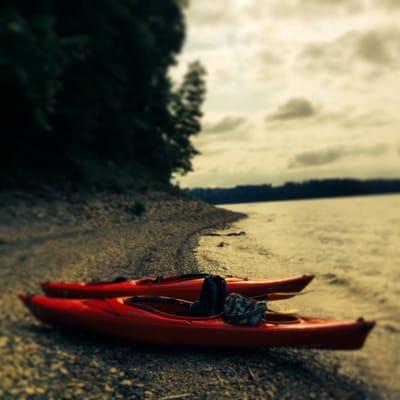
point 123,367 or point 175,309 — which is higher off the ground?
point 175,309

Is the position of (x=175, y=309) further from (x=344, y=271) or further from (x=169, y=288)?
(x=344, y=271)

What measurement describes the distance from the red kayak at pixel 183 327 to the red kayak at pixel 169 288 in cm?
142

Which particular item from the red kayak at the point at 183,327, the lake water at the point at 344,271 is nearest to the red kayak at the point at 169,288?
the lake water at the point at 344,271

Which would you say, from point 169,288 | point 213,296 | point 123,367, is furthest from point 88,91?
point 123,367

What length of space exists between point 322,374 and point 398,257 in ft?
61.8

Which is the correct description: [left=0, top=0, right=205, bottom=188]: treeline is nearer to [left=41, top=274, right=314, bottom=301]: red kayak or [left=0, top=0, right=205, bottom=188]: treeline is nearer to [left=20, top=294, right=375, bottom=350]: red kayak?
[left=41, top=274, right=314, bottom=301]: red kayak

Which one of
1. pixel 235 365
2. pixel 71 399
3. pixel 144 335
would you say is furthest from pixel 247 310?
pixel 71 399

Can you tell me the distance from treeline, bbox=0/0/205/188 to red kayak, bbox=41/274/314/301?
10.6 metres

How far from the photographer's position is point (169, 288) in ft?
31.8

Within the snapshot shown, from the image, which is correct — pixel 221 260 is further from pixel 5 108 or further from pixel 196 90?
pixel 196 90

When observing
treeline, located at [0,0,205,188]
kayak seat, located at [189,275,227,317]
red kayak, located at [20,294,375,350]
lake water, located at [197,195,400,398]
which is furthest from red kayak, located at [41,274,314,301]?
treeline, located at [0,0,205,188]

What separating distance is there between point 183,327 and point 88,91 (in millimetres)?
17998

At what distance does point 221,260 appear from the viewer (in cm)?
1705

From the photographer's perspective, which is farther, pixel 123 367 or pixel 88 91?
pixel 88 91
